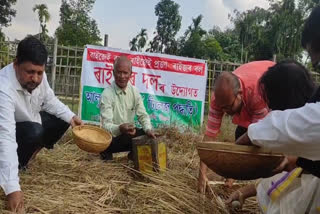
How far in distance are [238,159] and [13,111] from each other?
156 cm

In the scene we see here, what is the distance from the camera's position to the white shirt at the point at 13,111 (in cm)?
220

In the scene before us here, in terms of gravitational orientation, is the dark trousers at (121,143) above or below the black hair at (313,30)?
below

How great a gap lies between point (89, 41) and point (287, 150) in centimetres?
2227

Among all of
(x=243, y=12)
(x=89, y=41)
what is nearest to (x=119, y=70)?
(x=89, y=41)

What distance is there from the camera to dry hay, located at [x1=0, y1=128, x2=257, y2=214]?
2.51 meters

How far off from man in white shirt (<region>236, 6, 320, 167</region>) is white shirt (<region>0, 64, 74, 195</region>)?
137 cm

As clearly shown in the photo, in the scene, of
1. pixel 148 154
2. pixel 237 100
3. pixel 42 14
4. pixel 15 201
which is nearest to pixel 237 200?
pixel 237 100

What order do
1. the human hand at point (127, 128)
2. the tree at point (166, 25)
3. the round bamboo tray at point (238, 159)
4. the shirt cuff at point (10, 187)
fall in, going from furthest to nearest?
the tree at point (166, 25) < the human hand at point (127, 128) < the shirt cuff at point (10, 187) < the round bamboo tray at point (238, 159)

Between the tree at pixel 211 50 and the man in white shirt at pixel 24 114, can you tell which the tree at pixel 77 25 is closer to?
the tree at pixel 211 50

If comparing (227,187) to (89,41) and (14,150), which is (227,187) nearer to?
(14,150)

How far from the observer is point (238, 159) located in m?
1.82

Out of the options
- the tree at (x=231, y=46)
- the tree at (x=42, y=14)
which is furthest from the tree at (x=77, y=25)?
the tree at (x=231, y=46)

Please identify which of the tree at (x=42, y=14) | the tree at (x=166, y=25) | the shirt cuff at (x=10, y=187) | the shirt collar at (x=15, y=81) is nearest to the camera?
the shirt cuff at (x=10, y=187)

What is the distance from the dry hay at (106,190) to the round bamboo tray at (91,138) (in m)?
0.23
